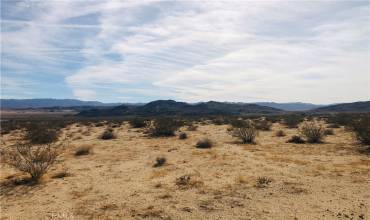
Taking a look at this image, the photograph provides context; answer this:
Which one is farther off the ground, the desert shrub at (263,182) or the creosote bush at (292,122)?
the creosote bush at (292,122)

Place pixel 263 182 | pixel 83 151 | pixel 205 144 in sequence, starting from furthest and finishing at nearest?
1. pixel 205 144
2. pixel 83 151
3. pixel 263 182

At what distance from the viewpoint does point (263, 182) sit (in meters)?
11.3

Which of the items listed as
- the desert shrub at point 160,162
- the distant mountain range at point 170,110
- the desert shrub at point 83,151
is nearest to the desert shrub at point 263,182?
the desert shrub at point 160,162

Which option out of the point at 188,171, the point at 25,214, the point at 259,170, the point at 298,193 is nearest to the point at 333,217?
the point at 298,193

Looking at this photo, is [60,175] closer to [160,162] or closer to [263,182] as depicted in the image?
[160,162]

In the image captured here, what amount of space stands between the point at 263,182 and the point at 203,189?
2043 mm

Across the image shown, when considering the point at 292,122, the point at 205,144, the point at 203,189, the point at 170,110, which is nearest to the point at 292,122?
the point at 292,122

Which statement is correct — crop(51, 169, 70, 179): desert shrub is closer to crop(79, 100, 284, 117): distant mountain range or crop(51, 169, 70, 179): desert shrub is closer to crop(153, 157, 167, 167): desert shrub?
crop(153, 157, 167, 167): desert shrub

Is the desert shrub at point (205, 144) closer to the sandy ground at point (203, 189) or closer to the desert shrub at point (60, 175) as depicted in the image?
the sandy ground at point (203, 189)

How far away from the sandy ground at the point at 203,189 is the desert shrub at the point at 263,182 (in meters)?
0.15

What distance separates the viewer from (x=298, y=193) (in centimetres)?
997

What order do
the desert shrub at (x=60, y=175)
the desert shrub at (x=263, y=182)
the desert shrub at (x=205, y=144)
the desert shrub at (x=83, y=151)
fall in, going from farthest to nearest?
the desert shrub at (x=205, y=144), the desert shrub at (x=83, y=151), the desert shrub at (x=60, y=175), the desert shrub at (x=263, y=182)

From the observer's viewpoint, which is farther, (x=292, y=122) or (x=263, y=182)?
(x=292, y=122)

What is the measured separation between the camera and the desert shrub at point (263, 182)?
1099 centimetres
